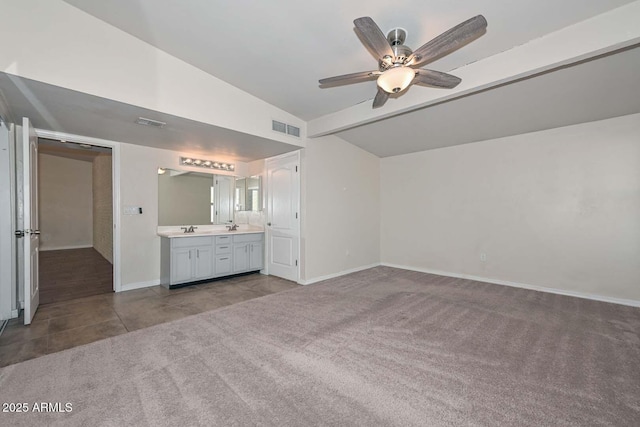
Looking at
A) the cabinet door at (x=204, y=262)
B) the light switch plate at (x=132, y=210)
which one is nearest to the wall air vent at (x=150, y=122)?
the light switch plate at (x=132, y=210)

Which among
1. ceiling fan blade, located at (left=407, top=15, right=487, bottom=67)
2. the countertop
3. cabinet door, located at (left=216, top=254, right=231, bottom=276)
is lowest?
cabinet door, located at (left=216, top=254, right=231, bottom=276)

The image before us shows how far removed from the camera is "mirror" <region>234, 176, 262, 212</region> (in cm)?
537

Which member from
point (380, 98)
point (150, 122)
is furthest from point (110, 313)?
point (380, 98)

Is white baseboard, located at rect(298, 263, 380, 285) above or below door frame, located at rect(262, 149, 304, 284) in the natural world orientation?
below

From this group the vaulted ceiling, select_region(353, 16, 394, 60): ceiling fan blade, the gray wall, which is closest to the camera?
select_region(353, 16, 394, 60): ceiling fan blade

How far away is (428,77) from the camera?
235cm

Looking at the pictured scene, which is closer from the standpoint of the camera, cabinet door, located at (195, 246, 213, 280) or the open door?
the open door

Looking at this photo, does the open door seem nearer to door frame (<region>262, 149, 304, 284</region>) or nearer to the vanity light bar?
the vanity light bar

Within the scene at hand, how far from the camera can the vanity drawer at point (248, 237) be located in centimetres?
480

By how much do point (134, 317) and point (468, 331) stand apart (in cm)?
366

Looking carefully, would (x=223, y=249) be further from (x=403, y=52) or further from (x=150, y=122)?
(x=403, y=52)

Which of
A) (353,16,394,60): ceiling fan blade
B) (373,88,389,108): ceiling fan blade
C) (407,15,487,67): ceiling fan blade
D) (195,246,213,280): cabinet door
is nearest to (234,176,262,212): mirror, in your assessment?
(195,246,213,280): cabinet door

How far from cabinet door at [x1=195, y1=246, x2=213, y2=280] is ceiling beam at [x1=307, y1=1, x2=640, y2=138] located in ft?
11.8

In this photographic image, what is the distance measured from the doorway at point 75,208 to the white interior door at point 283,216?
12.1ft
